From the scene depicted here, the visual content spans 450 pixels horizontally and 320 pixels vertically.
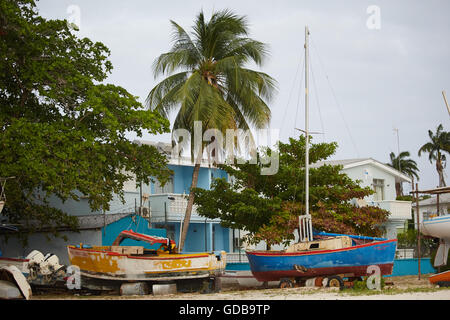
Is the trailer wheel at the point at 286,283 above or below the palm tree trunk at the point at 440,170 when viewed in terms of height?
below

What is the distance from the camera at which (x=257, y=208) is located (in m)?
24.3

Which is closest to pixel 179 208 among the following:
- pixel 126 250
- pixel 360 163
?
pixel 126 250

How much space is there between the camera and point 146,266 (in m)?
19.9

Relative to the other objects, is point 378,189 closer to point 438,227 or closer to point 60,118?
point 438,227

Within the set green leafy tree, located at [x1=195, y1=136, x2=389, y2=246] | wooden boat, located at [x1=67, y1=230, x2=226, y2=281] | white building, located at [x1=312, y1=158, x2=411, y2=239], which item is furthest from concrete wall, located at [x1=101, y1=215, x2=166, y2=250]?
white building, located at [x1=312, y1=158, x2=411, y2=239]

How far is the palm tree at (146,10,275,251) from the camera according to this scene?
2662 centimetres

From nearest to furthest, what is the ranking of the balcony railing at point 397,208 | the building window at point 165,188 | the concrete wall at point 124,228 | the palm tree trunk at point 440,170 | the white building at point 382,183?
the concrete wall at point 124,228 < the building window at point 165,188 < the balcony railing at point 397,208 < the white building at point 382,183 < the palm tree trunk at point 440,170

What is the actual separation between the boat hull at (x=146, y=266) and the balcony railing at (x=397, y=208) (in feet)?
64.0

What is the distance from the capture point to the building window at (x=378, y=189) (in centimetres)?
3994

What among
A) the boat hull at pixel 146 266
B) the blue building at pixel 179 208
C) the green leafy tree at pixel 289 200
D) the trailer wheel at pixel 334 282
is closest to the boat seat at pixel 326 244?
the trailer wheel at pixel 334 282

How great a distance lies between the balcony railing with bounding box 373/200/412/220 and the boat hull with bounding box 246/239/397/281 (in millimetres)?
15872

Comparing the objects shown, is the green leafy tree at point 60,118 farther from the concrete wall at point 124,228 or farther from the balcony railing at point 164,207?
the balcony railing at point 164,207
